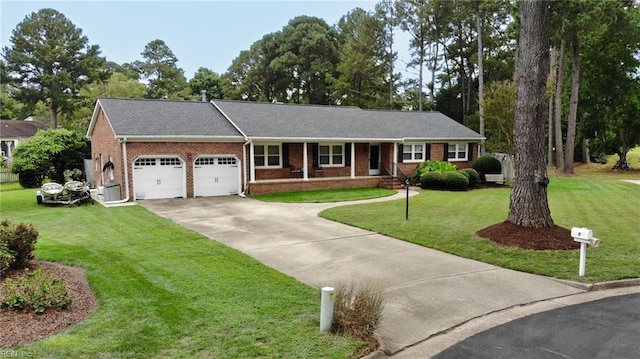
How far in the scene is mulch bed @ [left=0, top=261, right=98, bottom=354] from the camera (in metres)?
4.29

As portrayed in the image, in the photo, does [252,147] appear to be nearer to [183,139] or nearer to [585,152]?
[183,139]

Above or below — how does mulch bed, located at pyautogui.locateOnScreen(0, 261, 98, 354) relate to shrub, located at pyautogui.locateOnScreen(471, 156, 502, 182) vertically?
below

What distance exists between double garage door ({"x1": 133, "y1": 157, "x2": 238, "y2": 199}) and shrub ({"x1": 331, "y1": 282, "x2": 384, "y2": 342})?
14.3 meters

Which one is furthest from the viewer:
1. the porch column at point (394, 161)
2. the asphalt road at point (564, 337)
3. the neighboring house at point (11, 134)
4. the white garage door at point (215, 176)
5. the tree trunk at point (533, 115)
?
the neighboring house at point (11, 134)

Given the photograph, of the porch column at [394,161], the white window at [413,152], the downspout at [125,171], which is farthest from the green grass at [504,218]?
the downspout at [125,171]

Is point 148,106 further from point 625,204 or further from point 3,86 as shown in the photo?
point 3,86

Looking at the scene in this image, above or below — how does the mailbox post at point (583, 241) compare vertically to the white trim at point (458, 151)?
below

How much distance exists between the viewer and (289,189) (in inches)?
777

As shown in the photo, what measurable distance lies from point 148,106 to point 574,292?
63.5 feet

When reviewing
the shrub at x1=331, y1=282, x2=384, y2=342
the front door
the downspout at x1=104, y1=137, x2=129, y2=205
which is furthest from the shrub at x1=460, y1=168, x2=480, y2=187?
the shrub at x1=331, y1=282, x2=384, y2=342

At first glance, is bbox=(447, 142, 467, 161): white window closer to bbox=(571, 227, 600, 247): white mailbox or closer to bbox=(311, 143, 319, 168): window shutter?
bbox=(311, 143, 319, 168): window shutter

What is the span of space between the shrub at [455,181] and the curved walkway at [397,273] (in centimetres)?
1072

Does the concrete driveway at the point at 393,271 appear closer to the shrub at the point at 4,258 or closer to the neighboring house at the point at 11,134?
the shrub at the point at 4,258

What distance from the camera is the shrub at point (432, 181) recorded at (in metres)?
21.4
